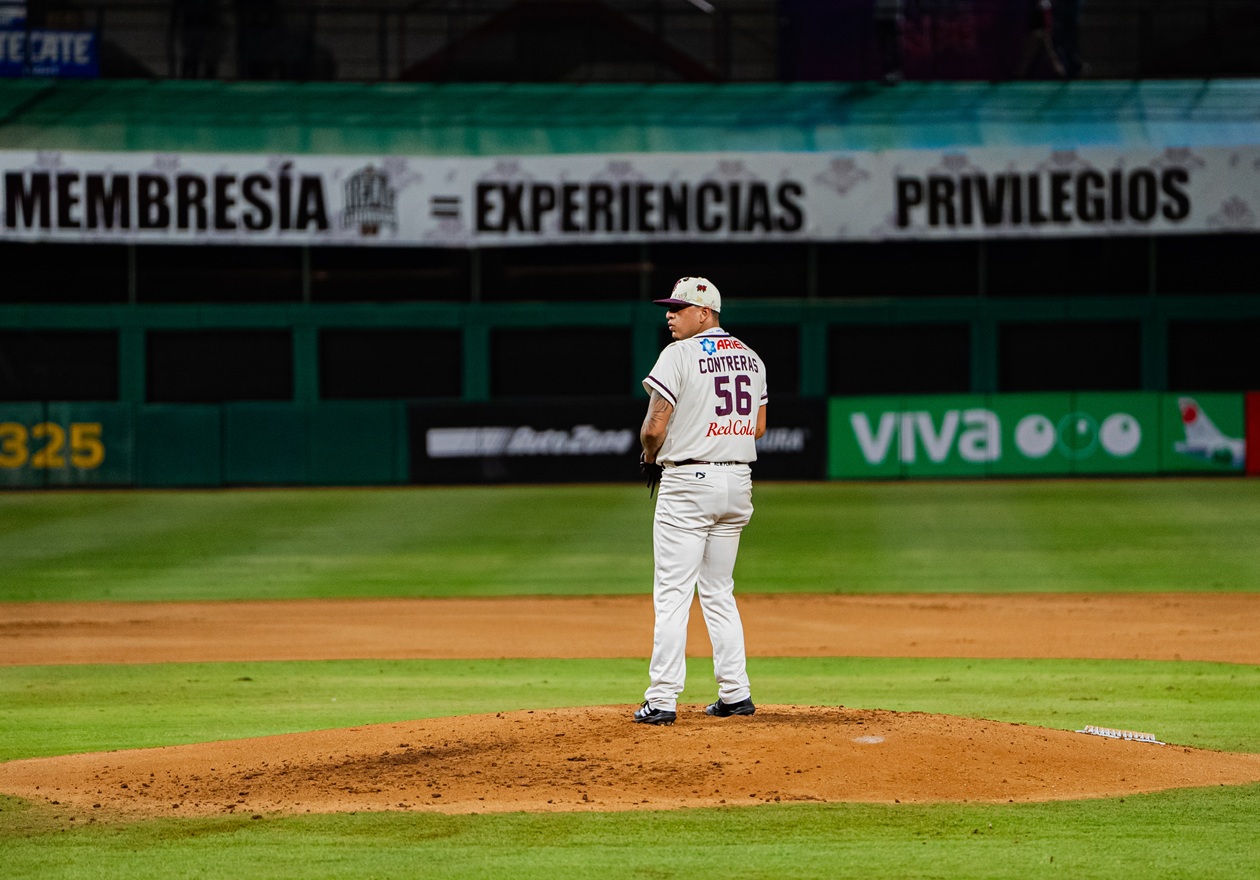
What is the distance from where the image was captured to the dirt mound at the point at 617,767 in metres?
7.15

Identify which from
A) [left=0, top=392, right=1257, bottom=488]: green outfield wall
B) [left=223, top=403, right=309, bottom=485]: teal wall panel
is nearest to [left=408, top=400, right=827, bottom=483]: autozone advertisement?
[left=0, top=392, right=1257, bottom=488]: green outfield wall

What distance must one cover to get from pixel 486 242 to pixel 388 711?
18065mm

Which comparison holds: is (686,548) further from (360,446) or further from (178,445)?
(178,445)

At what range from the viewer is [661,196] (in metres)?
27.6

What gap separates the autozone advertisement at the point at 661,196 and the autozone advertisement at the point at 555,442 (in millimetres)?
2816

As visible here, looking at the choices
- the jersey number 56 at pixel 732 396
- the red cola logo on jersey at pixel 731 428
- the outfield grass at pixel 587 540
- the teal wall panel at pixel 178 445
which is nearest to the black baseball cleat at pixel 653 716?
the red cola logo on jersey at pixel 731 428

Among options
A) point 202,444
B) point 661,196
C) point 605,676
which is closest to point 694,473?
point 605,676

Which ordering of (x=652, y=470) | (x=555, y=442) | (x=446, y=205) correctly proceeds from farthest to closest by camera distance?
1. (x=446, y=205)
2. (x=555, y=442)
3. (x=652, y=470)

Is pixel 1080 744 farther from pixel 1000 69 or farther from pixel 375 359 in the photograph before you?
pixel 1000 69

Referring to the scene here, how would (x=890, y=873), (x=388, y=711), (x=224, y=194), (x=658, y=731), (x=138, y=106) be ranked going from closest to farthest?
(x=890, y=873) → (x=658, y=731) → (x=388, y=711) → (x=224, y=194) → (x=138, y=106)

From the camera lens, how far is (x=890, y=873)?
19.6ft

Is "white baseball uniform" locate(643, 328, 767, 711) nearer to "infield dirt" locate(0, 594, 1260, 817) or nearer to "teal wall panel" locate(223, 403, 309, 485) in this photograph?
"infield dirt" locate(0, 594, 1260, 817)

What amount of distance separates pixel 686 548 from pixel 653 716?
0.82 meters

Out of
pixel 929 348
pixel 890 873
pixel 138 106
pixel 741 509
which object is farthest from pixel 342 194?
pixel 890 873
